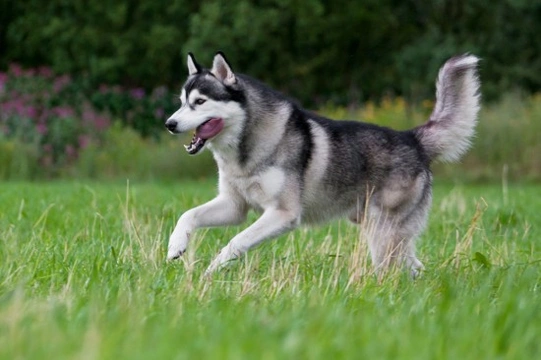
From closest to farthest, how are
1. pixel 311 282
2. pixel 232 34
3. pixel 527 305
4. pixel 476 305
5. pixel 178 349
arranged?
1. pixel 178 349
2. pixel 527 305
3. pixel 476 305
4. pixel 311 282
5. pixel 232 34

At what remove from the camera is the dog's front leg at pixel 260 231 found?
18.8 feet

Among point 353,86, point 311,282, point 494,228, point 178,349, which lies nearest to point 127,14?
point 353,86

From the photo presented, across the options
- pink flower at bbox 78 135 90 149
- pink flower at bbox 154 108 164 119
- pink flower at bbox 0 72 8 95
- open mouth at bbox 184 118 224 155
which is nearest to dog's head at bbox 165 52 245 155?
open mouth at bbox 184 118 224 155

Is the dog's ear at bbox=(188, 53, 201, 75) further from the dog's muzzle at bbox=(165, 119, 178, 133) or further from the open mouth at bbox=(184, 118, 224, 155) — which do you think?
the dog's muzzle at bbox=(165, 119, 178, 133)

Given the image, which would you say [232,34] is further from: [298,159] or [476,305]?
[476,305]

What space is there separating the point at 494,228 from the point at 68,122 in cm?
1274

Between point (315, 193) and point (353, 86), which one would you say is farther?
point (353, 86)

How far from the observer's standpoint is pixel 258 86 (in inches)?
257

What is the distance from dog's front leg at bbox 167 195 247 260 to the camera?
575cm

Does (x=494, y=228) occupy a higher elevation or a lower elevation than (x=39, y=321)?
lower

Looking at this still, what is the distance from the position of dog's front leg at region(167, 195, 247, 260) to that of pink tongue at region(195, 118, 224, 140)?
0.39m

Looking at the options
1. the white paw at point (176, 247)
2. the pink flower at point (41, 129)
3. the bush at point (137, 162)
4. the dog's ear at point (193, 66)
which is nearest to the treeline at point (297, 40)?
the pink flower at point (41, 129)

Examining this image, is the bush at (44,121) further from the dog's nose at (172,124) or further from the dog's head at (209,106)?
the dog's nose at (172,124)

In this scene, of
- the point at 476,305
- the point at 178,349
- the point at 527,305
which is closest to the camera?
the point at 178,349
